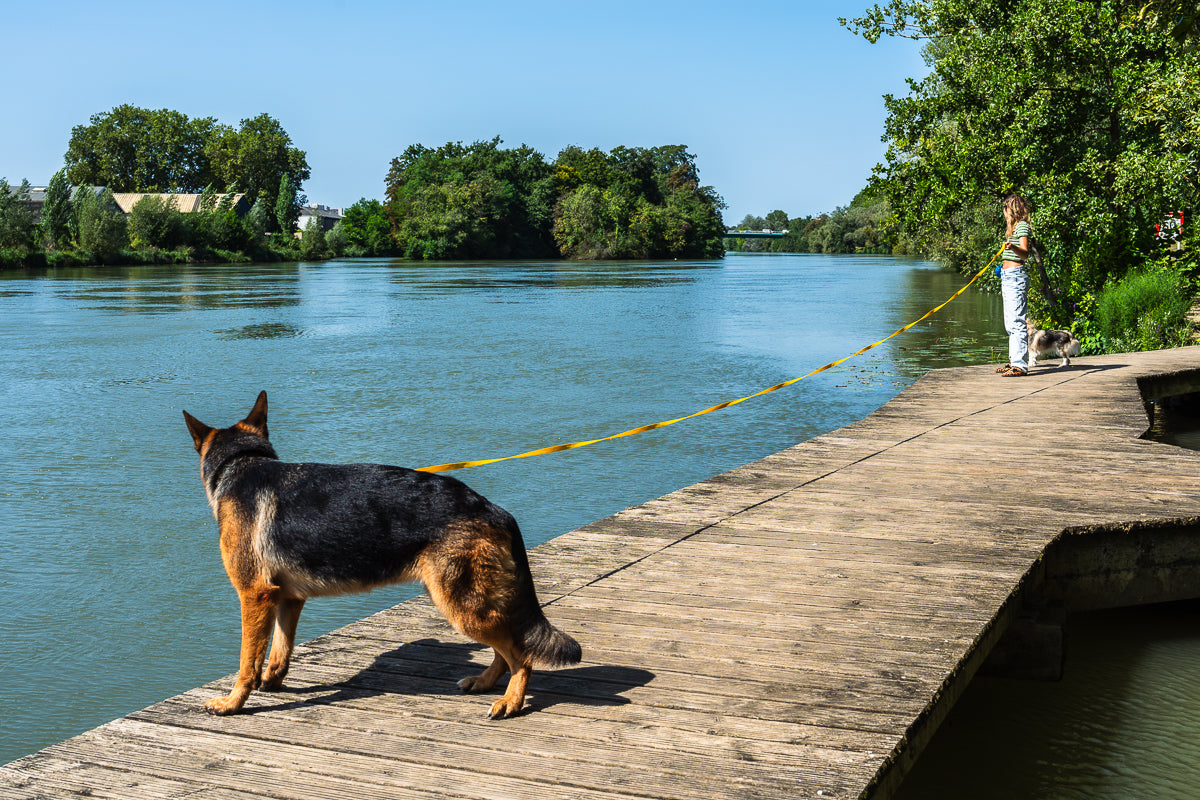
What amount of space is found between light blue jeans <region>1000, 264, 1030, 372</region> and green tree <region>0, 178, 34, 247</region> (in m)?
71.6

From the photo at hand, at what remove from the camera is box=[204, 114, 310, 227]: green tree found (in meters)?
128

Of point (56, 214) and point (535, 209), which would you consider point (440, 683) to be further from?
point (535, 209)

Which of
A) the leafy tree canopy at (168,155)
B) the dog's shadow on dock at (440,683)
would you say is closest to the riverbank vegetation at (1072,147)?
the dog's shadow on dock at (440,683)

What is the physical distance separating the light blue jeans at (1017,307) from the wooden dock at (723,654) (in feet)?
14.3

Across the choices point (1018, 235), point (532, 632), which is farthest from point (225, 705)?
point (1018, 235)

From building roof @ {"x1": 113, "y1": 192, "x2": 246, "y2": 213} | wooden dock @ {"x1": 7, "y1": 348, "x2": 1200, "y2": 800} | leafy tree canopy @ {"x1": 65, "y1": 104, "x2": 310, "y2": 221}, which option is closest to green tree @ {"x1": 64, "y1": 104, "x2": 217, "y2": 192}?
leafy tree canopy @ {"x1": 65, "y1": 104, "x2": 310, "y2": 221}

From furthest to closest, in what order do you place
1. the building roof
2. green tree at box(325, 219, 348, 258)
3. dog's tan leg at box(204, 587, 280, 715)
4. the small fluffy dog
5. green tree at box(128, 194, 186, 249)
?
1. green tree at box(325, 219, 348, 258)
2. the building roof
3. green tree at box(128, 194, 186, 249)
4. the small fluffy dog
5. dog's tan leg at box(204, 587, 280, 715)

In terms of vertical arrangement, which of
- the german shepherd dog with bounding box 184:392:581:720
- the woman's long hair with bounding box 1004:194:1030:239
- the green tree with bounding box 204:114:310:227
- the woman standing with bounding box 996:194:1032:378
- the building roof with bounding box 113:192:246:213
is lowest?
the german shepherd dog with bounding box 184:392:581:720

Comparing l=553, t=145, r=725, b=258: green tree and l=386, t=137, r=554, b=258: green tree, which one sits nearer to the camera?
l=386, t=137, r=554, b=258: green tree

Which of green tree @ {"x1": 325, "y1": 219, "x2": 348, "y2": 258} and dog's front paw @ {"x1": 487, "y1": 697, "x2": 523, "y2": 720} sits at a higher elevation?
green tree @ {"x1": 325, "y1": 219, "x2": 348, "y2": 258}

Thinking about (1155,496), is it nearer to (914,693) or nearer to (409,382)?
(914,693)

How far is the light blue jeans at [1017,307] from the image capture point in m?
11.7

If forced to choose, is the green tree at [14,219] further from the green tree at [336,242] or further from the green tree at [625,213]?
the green tree at [625,213]

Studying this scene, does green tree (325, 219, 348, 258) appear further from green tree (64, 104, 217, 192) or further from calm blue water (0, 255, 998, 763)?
calm blue water (0, 255, 998, 763)
